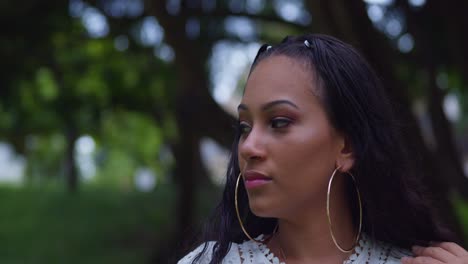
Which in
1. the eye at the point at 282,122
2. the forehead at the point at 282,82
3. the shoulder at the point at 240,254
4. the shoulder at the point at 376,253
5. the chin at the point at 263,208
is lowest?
the shoulder at the point at 376,253

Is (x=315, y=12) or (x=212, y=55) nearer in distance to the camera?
(x=315, y=12)

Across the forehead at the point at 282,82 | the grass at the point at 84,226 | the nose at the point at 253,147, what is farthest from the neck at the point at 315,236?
the grass at the point at 84,226

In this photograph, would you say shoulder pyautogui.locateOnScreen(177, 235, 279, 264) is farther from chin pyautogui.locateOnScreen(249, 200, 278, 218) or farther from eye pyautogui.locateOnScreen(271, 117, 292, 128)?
eye pyautogui.locateOnScreen(271, 117, 292, 128)

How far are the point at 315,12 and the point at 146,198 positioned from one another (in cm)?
758

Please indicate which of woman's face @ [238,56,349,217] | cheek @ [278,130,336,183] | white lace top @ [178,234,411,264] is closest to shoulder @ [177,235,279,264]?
white lace top @ [178,234,411,264]

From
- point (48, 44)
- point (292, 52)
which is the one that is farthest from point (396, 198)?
point (48, 44)

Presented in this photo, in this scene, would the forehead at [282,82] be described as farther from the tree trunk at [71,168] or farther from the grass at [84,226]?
the tree trunk at [71,168]

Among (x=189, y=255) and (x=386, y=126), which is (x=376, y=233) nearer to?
(x=386, y=126)

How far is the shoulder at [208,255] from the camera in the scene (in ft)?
7.85

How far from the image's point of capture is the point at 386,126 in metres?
2.34

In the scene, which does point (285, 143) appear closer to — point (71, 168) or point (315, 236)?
point (315, 236)

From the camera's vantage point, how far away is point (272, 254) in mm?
2387

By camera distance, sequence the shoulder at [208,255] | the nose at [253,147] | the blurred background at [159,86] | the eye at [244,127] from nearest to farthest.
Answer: the nose at [253,147] → the eye at [244,127] → the shoulder at [208,255] → the blurred background at [159,86]

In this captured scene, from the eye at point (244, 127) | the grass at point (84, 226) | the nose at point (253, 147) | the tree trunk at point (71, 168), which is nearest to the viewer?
the nose at point (253, 147)
